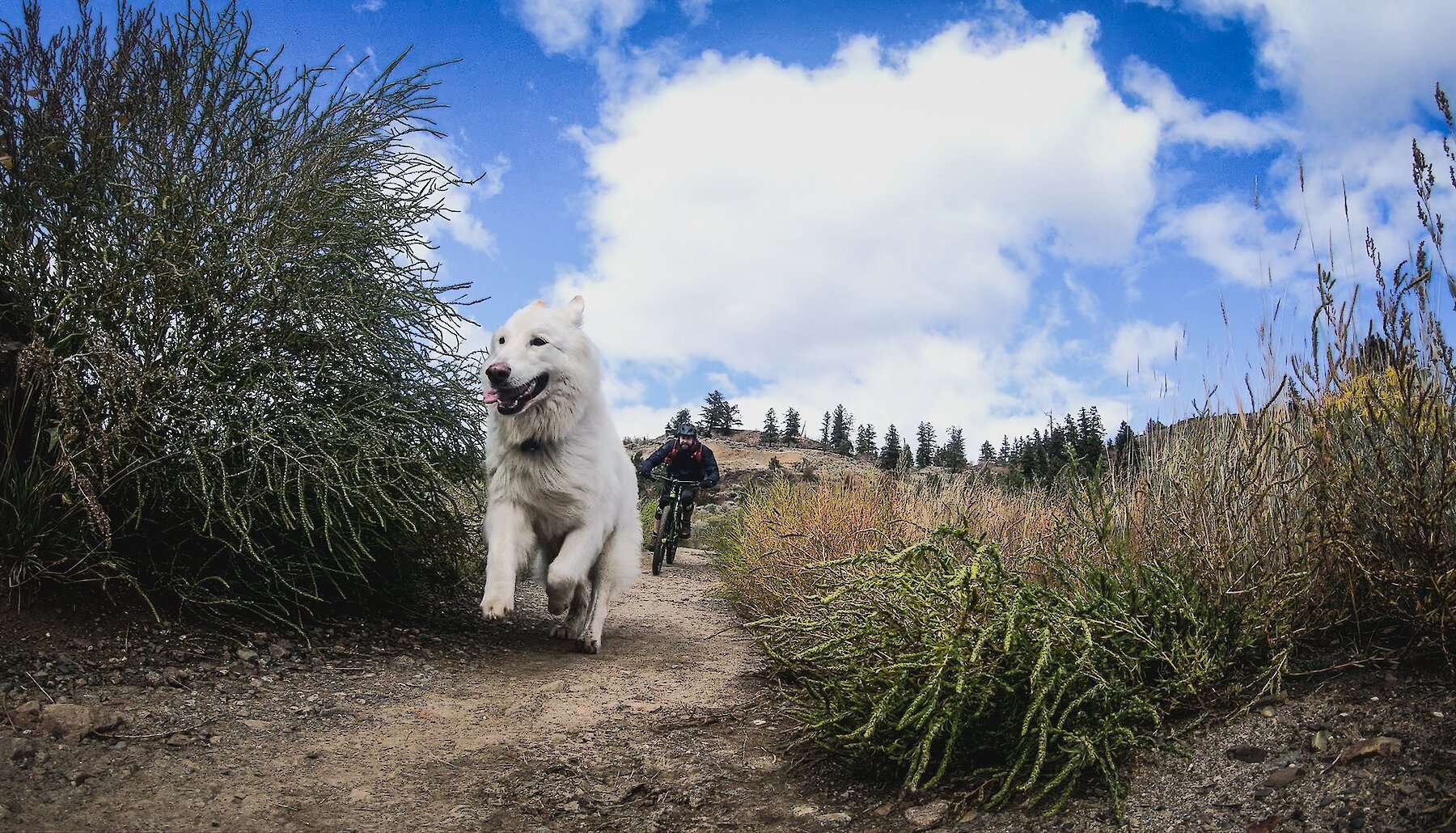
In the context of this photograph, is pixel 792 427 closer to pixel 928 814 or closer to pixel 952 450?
pixel 952 450

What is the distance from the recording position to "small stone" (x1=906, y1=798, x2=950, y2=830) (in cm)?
269

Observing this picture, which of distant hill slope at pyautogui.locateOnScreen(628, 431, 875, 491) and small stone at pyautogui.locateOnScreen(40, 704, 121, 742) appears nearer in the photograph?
small stone at pyautogui.locateOnScreen(40, 704, 121, 742)

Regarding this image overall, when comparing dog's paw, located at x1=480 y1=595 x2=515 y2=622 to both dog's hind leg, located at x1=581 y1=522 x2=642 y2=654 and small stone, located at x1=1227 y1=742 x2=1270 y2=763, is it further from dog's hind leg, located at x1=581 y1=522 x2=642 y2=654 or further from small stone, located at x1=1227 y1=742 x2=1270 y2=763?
small stone, located at x1=1227 y1=742 x2=1270 y2=763

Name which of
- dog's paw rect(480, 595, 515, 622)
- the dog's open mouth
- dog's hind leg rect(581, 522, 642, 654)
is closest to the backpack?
dog's hind leg rect(581, 522, 642, 654)

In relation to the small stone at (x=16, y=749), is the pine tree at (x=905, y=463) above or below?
above

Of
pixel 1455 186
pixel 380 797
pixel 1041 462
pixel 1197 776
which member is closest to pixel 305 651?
pixel 380 797

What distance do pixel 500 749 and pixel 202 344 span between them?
2.67 metres

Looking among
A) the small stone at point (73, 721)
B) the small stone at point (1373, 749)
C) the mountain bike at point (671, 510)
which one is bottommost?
the small stone at point (73, 721)

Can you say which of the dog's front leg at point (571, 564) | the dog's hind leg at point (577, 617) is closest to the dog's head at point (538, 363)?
the dog's front leg at point (571, 564)

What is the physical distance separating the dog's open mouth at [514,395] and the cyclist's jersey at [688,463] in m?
6.87

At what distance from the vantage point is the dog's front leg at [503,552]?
452 centimetres

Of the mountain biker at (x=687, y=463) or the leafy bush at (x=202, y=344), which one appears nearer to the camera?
the leafy bush at (x=202, y=344)

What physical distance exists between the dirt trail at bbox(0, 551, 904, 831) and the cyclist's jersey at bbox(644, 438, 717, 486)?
258 inches

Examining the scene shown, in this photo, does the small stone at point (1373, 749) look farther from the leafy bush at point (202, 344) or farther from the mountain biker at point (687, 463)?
the mountain biker at point (687, 463)
